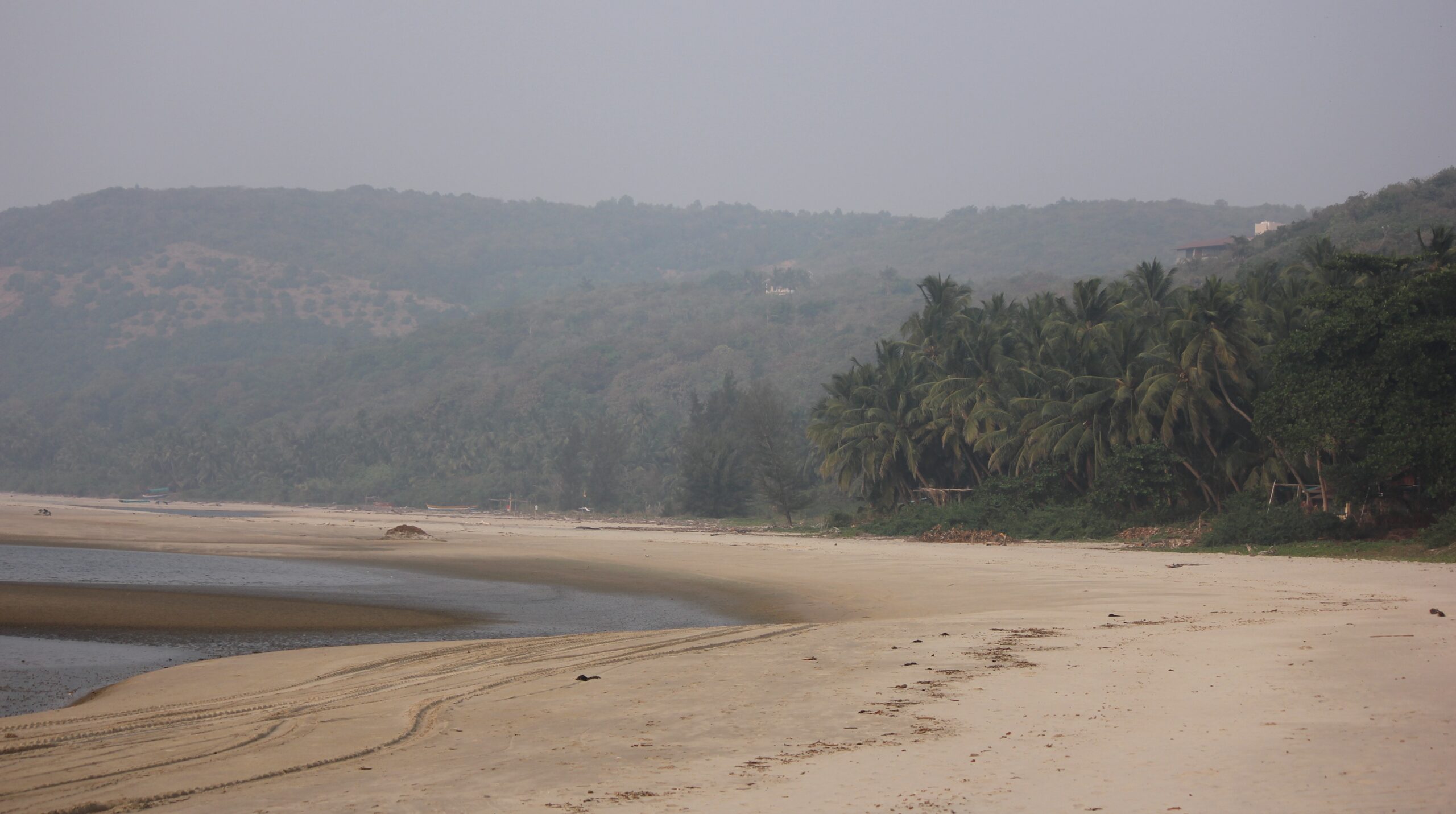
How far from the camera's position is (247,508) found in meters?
88.2

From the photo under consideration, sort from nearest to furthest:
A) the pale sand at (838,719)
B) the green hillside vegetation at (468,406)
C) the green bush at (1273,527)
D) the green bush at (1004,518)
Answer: the pale sand at (838,719), the green bush at (1273,527), the green bush at (1004,518), the green hillside vegetation at (468,406)

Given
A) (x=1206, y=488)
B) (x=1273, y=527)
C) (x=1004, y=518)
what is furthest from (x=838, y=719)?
(x=1004, y=518)

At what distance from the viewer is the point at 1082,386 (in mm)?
34594

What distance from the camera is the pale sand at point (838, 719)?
6562mm

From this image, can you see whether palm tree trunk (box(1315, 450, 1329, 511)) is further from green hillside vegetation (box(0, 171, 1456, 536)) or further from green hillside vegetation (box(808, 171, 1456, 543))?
green hillside vegetation (box(0, 171, 1456, 536))

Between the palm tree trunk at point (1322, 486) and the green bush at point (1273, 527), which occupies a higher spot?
the palm tree trunk at point (1322, 486)

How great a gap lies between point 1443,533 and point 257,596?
24198mm

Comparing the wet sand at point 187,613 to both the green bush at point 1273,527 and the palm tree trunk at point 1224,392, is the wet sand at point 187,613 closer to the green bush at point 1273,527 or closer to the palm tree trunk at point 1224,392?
the green bush at point 1273,527

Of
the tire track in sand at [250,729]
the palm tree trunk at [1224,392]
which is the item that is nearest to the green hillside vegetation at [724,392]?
the palm tree trunk at [1224,392]

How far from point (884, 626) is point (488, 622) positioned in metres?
6.89

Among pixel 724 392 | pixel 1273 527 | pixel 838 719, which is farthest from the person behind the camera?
pixel 724 392

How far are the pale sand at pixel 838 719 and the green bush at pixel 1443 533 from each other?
5.04 metres

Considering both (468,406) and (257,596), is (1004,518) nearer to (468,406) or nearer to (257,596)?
(257,596)

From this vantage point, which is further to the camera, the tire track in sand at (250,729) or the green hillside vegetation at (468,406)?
the green hillside vegetation at (468,406)
